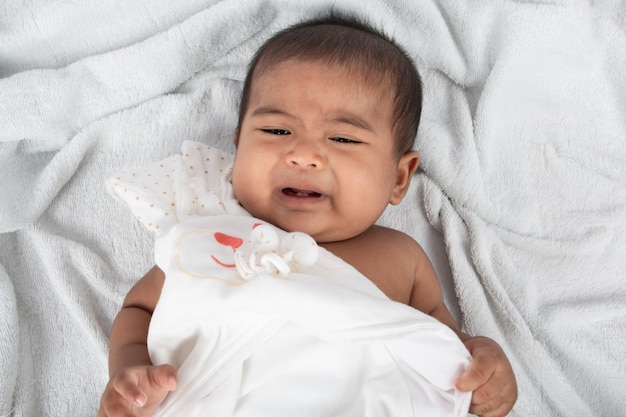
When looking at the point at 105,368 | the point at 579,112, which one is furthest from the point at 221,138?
the point at 579,112

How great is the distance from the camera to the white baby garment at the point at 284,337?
1.05m

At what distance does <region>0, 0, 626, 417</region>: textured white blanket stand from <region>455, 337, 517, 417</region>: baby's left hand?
0.26 meters

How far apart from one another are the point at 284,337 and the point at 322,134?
1.24 ft

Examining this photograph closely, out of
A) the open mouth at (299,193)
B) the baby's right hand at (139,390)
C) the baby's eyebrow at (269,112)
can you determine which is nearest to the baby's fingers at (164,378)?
the baby's right hand at (139,390)

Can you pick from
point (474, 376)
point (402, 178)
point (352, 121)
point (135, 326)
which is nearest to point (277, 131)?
point (352, 121)

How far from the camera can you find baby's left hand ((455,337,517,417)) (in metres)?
1.12

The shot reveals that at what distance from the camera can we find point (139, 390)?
3.20 ft

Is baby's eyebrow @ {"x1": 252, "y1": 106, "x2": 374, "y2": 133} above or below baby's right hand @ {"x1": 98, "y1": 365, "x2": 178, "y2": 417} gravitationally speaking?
above

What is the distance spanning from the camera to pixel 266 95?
129 centimetres

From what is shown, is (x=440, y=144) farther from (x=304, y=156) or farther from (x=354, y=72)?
(x=304, y=156)

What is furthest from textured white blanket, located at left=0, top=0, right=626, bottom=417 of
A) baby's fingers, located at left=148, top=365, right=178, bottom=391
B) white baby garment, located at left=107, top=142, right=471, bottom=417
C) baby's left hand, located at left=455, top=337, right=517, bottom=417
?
baby's fingers, located at left=148, top=365, right=178, bottom=391

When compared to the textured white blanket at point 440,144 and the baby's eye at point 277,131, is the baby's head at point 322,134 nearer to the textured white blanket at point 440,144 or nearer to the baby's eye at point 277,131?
the baby's eye at point 277,131

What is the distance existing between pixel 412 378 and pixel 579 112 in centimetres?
84

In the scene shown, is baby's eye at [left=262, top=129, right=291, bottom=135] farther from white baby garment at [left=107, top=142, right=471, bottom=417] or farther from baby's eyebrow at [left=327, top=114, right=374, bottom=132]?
white baby garment at [left=107, top=142, right=471, bottom=417]
